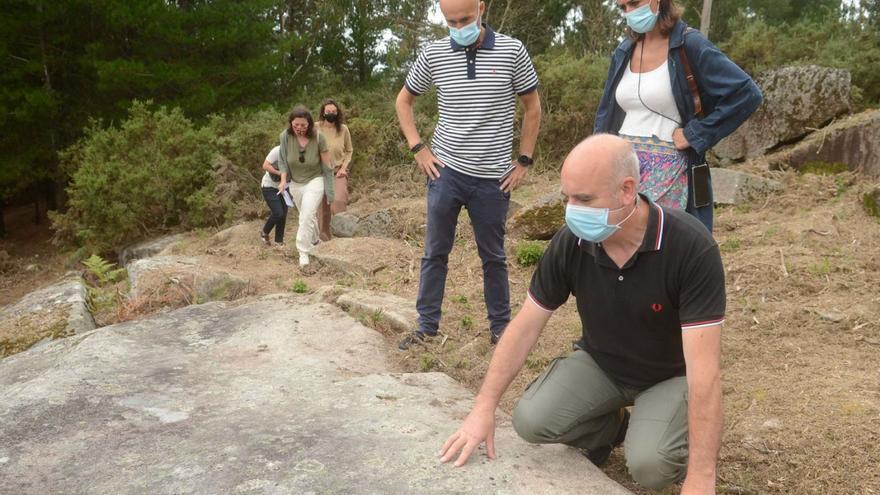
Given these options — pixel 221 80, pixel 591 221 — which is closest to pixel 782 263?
pixel 591 221

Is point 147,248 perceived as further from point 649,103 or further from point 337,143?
point 649,103

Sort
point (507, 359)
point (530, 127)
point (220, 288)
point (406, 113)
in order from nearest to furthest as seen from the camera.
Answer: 1. point (507, 359)
2. point (530, 127)
3. point (406, 113)
4. point (220, 288)

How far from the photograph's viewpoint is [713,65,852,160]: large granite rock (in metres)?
8.38

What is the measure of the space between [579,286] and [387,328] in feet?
6.83

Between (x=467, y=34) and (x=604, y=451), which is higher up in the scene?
(x=467, y=34)

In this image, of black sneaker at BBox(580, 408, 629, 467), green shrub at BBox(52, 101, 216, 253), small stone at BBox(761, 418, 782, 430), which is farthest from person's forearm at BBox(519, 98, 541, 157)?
green shrub at BBox(52, 101, 216, 253)

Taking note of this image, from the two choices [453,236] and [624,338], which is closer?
[624,338]

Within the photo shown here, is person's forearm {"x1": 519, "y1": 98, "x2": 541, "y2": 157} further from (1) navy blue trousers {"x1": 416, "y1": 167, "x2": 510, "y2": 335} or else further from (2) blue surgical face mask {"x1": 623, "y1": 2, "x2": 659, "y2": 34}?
(2) blue surgical face mask {"x1": 623, "y1": 2, "x2": 659, "y2": 34}

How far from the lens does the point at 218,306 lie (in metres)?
5.04

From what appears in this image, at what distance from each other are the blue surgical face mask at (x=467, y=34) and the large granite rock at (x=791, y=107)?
19.4 ft

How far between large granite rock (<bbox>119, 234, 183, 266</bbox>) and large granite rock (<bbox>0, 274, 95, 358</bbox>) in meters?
5.08

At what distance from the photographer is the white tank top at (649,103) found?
3.25 meters

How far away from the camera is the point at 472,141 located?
13.3 feet

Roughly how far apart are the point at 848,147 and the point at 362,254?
5112mm
